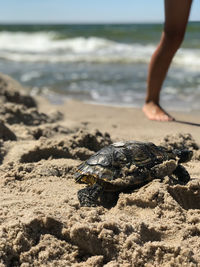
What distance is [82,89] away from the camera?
710 centimetres

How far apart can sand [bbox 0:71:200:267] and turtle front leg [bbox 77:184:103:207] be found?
0.14 feet

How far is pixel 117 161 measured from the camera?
2309 millimetres

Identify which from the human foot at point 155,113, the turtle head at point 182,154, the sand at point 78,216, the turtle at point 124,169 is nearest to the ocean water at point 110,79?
the human foot at point 155,113

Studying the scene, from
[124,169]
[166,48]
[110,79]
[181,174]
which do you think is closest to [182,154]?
[181,174]

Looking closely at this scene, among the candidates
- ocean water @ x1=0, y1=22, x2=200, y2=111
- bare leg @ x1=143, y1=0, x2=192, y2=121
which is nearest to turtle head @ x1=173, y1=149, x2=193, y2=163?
bare leg @ x1=143, y1=0, x2=192, y2=121

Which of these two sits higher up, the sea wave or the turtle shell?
the turtle shell

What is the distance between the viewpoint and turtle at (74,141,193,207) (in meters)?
2.23

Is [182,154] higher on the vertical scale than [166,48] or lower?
lower

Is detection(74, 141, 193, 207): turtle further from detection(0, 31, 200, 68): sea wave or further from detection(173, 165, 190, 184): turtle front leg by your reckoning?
detection(0, 31, 200, 68): sea wave

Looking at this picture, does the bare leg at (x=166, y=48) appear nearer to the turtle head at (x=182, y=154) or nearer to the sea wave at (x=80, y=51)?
the turtle head at (x=182, y=154)

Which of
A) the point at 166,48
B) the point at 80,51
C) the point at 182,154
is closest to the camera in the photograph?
the point at 182,154

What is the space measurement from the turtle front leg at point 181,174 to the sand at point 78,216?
0.54 ft

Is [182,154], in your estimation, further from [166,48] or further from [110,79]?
[110,79]

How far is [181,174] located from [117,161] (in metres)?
0.46
